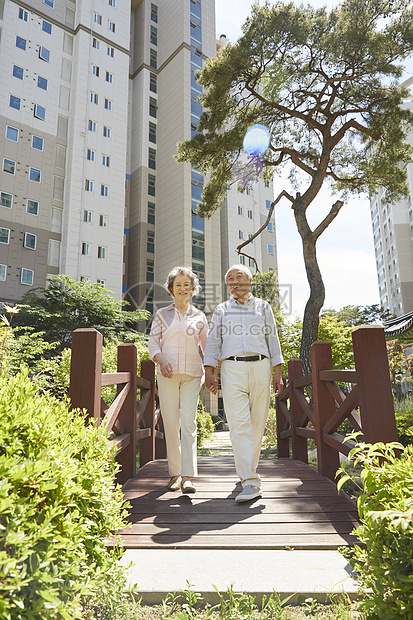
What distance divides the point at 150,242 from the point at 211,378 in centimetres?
3052

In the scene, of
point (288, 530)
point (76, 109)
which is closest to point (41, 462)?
point (288, 530)

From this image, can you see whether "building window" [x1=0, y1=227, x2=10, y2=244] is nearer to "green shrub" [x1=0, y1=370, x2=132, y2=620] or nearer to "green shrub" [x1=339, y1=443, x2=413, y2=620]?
"green shrub" [x1=0, y1=370, x2=132, y2=620]

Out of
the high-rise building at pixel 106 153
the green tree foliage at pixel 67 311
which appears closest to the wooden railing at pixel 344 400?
the high-rise building at pixel 106 153

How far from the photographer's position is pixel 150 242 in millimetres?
33438

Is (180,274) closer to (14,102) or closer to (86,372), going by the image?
(86,372)

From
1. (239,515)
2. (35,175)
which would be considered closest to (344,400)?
(239,515)

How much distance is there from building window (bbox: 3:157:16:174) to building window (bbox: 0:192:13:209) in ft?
4.50

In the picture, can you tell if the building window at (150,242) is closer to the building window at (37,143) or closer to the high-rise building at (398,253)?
the building window at (37,143)

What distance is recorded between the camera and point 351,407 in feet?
11.1

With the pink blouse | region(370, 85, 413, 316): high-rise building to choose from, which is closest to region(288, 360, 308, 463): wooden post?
the pink blouse

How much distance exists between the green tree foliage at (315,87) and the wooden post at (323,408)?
16.9ft

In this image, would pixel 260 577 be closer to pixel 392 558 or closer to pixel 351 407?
pixel 392 558

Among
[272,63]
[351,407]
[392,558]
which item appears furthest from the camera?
[272,63]

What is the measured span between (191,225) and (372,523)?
30.5 m
